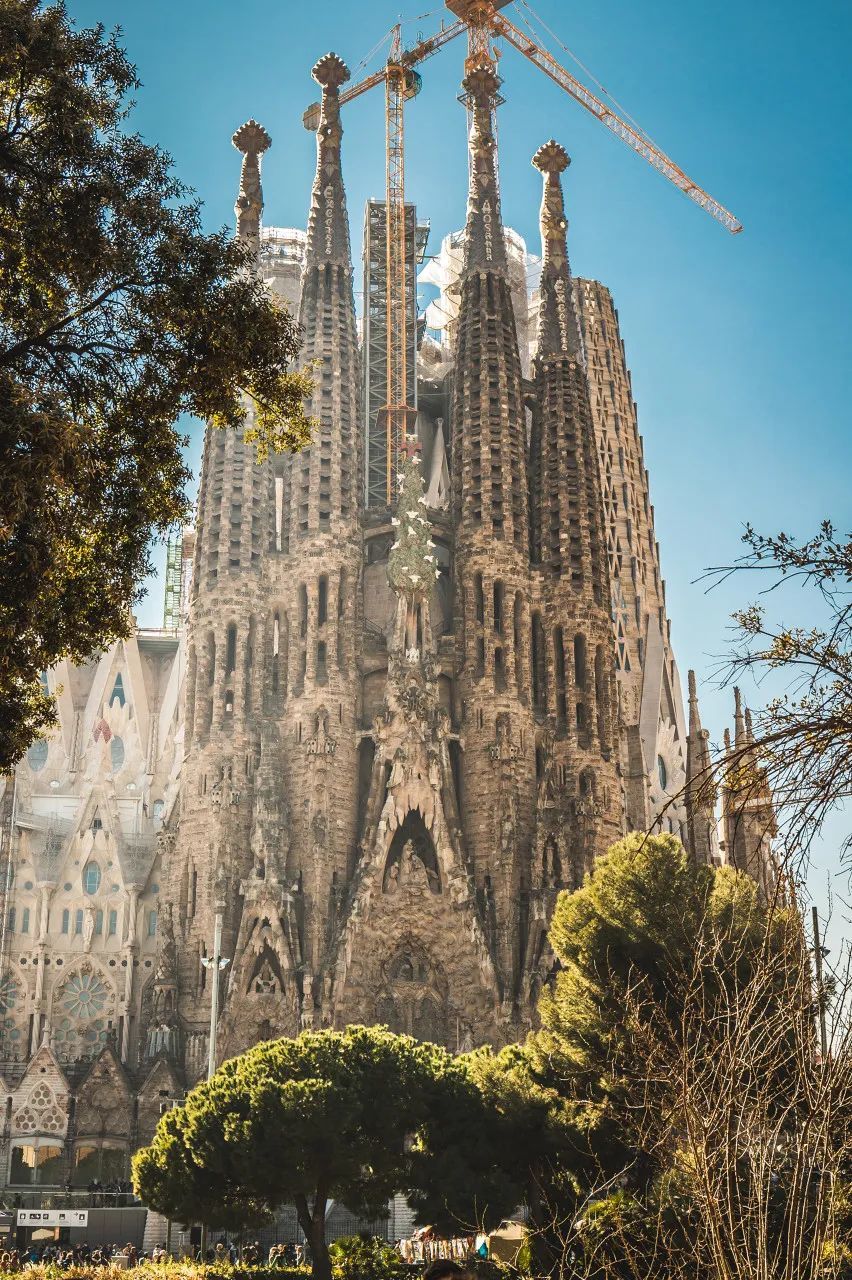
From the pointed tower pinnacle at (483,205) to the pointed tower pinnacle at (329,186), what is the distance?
418cm

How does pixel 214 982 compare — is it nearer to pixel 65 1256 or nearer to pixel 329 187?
pixel 65 1256

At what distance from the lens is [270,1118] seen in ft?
90.4

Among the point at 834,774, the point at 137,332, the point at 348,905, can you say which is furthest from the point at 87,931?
the point at 834,774

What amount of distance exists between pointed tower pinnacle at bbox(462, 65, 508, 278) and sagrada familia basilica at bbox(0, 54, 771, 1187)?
0.11 metres

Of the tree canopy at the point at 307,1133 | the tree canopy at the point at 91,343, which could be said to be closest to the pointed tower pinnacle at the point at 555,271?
the tree canopy at the point at 307,1133

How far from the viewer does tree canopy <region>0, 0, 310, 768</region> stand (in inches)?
513

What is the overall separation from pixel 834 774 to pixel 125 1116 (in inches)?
1619

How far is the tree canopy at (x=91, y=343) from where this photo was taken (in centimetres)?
1304

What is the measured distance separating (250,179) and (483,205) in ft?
25.2

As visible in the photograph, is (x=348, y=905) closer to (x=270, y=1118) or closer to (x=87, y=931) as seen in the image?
(x=87, y=931)

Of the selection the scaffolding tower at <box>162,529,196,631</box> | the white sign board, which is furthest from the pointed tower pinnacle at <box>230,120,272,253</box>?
the white sign board

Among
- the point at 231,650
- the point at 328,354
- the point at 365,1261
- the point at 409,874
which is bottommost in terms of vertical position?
the point at 365,1261

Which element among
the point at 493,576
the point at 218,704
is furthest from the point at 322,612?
the point at 493,576

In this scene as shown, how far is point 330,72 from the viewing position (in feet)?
177
